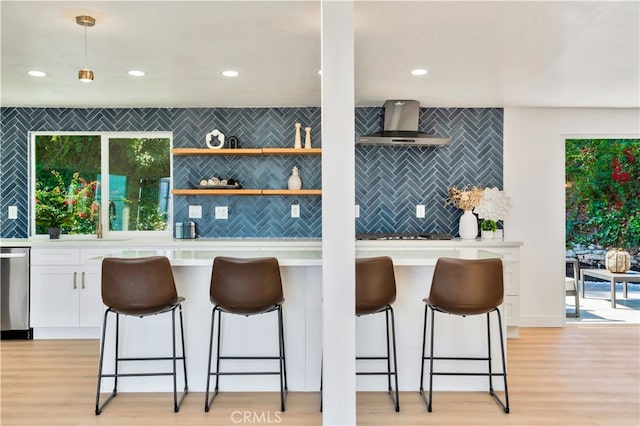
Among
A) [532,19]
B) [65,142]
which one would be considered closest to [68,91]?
[65,142]

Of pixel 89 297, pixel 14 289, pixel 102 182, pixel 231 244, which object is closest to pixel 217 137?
pixel 231 244

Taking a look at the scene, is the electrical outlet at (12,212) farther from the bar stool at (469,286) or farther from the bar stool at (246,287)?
the bar stool at (469,286)

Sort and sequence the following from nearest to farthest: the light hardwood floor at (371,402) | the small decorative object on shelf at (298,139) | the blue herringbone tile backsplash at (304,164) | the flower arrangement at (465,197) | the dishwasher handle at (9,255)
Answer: the light hardwood floor at (371,402), the dishwasher handle at (9,255), the flower arrangement at (465,197), the small decorative object on shelf at (298,139), the blue herringbone tile backsplash at (304,164)

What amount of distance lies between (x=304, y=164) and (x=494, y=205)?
2076mm

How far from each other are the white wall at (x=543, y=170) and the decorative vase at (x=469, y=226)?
406 mm

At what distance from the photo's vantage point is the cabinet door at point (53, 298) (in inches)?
175

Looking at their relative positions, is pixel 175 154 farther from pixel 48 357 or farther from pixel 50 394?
pixel 50 394

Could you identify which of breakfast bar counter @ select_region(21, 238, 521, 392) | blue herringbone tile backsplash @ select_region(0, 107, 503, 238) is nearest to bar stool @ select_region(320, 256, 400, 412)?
breakfast bar counter @ select_region(21, 238, 521, 392)

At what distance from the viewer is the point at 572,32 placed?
2857 mm

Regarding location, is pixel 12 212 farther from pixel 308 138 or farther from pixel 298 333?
pixel 298 333

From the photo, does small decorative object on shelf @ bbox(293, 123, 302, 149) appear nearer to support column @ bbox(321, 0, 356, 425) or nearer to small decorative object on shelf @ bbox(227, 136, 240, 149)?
small decorative object on shelf @ bbox(227, 136, 240, 149)

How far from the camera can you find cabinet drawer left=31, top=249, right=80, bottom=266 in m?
4.46

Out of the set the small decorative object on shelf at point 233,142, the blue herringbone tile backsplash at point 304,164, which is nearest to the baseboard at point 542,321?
the blue herringbone tile backsplash at point 304,164

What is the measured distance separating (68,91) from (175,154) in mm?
1177
